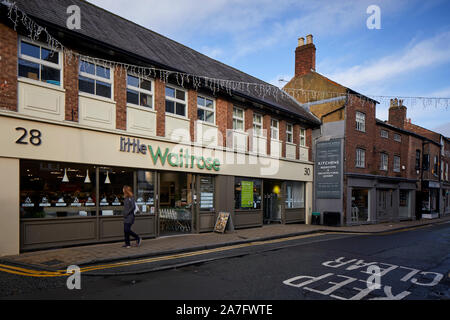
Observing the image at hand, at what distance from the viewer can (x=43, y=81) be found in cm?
843

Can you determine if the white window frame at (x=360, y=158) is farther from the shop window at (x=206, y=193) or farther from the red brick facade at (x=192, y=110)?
the red brick facade at (x=192, y=110)

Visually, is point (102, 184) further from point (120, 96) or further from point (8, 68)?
point (8, 68)

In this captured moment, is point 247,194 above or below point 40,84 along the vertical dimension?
below

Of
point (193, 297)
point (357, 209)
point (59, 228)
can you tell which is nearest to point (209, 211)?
point (59, 228)

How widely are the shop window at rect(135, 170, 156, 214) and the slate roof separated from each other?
12.9 feet

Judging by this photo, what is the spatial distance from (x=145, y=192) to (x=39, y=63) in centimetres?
498

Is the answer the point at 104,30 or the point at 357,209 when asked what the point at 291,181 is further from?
the point at 104,30

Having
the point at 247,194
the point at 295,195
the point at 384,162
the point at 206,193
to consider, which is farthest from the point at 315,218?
the point at 206,193

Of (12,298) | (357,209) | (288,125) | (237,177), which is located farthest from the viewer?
(357,209)

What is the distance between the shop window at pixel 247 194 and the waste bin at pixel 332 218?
5.24 meters

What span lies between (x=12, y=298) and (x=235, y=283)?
142 inches

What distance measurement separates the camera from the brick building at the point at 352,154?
1858 cm

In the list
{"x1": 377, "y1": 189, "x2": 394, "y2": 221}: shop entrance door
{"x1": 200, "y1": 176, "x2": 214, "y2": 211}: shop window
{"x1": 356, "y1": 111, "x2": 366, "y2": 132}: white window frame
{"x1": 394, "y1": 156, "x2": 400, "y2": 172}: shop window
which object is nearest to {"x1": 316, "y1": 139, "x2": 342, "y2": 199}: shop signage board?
{"x1": 356, "y1": 111, "x2": 366, "y2": 132}: white window frame

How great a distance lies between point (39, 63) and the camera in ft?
27.6
